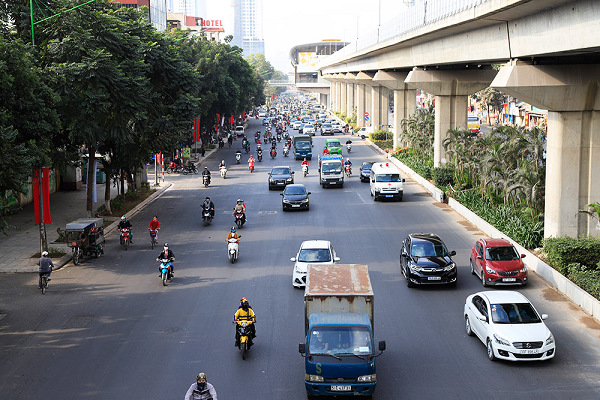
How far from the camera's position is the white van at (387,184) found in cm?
3988

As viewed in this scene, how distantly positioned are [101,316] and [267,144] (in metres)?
67.1

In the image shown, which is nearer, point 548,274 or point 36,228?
point 548,274

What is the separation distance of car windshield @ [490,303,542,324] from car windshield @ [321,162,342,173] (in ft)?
100

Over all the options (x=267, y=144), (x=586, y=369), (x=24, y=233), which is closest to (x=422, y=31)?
(x=24, y=233)

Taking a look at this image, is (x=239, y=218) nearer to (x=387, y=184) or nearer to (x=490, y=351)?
(x=387, y=184)

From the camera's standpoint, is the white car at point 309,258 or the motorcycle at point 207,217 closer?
the white car at point 309,258

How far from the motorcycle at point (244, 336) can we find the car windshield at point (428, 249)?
8.18 meters

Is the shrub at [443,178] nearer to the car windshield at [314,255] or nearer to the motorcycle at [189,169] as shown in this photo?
the car windshield at [314,255]

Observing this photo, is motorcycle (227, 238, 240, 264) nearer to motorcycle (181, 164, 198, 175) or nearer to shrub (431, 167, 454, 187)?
shrub (431, 167, 454, 187)

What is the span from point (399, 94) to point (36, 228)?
42266mm

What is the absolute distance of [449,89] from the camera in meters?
46.3

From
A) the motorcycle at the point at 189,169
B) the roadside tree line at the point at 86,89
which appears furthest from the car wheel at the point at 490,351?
the motorcycle at the point at 189,169

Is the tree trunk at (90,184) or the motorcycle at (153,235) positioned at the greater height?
the tree trunk at (90,184)

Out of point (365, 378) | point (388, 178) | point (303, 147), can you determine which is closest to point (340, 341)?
point (365, 378)
